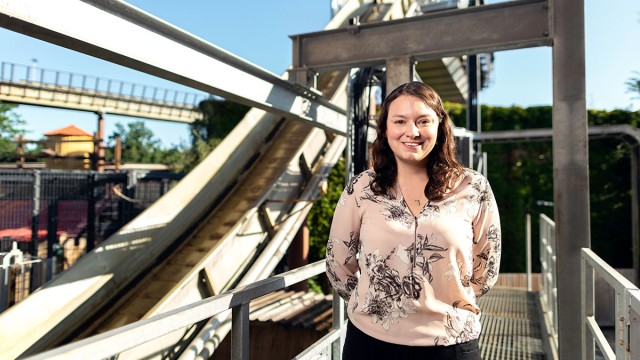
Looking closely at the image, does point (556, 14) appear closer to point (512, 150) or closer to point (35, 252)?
point (35, 252)

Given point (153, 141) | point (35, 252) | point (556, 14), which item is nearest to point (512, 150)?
point (556, 14)

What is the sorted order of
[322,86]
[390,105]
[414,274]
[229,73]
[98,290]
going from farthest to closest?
[322,86], [98,290], [229,73], [390,105], [414,274]

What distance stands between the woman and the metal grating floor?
3.69m

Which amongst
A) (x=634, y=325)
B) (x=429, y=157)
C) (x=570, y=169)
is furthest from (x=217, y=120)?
(x=634, y=325)

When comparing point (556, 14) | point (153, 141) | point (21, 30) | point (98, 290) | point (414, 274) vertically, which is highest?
point (153, 141)

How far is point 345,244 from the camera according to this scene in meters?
1.65

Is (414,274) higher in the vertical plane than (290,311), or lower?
higher

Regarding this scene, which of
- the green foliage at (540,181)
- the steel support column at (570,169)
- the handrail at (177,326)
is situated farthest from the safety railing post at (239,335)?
the green foliage at (540,181)

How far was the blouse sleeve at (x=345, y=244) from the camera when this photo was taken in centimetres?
161

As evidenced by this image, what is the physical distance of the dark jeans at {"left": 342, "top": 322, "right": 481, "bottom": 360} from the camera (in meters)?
1.40

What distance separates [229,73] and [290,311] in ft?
15.0

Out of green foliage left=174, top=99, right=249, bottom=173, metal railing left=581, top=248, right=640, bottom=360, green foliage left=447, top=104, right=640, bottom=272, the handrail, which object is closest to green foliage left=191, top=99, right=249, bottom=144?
green foliage left=174, top=99, right=249, bottom=173

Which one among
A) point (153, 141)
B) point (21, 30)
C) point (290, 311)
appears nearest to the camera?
point (21, 30)

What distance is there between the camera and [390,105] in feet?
5.26
